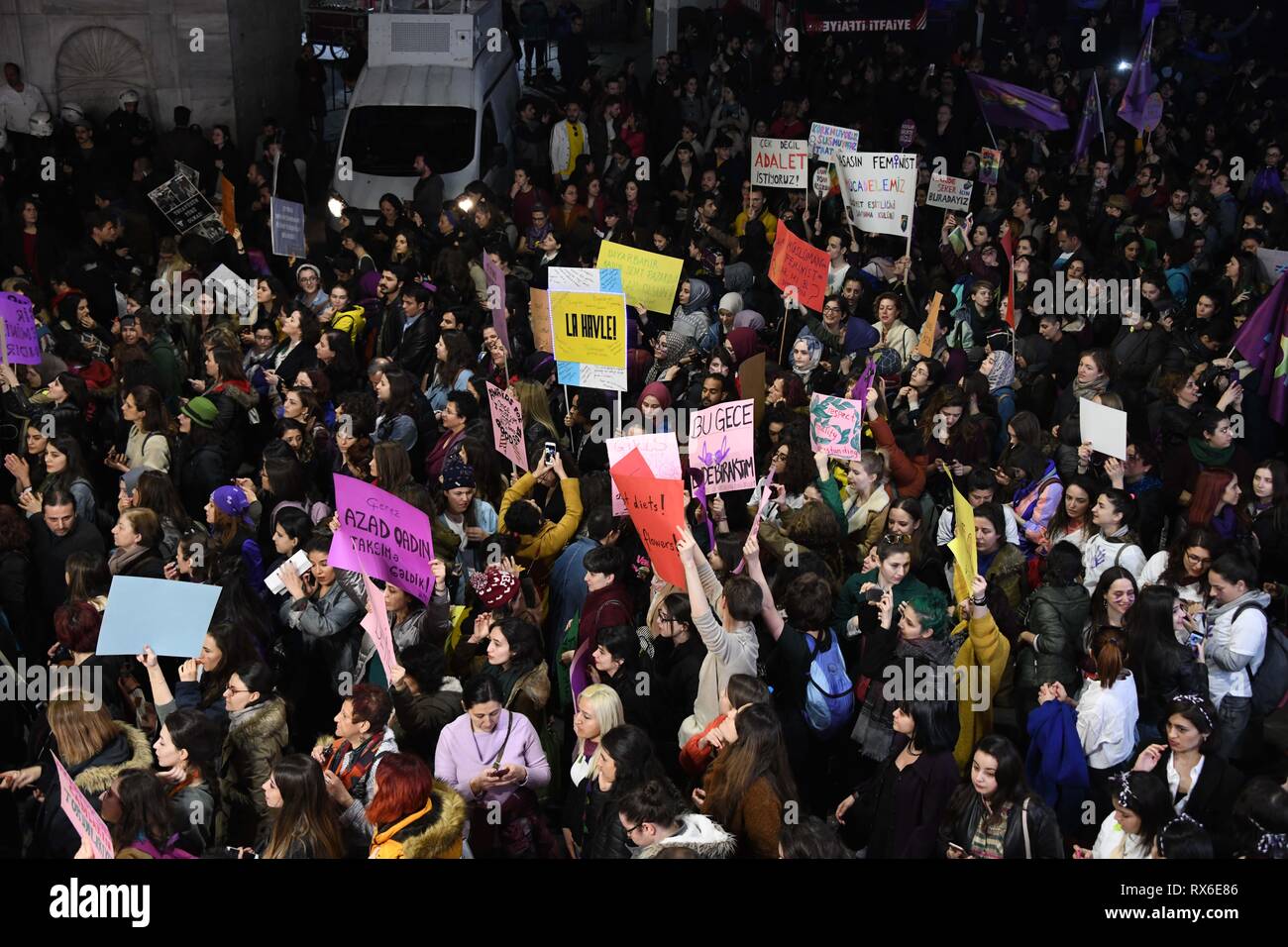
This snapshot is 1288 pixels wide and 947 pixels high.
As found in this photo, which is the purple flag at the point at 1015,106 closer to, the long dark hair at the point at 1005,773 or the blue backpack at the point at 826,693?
the blue backpack at the point at 826,693

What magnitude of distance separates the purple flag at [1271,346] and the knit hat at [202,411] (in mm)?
7260

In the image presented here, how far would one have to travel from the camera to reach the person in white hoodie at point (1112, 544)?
7875 millimetres

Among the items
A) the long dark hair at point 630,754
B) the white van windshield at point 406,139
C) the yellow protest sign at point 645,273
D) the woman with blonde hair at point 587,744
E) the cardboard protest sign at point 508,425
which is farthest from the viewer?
the white van windshield at point 406,139

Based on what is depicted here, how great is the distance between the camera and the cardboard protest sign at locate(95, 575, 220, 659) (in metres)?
6.31

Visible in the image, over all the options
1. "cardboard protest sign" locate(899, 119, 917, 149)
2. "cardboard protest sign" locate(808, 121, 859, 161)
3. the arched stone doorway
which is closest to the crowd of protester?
"cardboard protest sign" locate(808, 121, 859, 161)

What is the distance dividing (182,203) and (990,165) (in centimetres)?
822

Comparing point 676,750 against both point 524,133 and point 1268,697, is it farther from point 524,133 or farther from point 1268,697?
point 524,133

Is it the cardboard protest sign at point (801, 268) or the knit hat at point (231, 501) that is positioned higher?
the cardboard protest sign at point (801, 268)

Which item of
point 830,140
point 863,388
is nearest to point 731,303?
point 830,140

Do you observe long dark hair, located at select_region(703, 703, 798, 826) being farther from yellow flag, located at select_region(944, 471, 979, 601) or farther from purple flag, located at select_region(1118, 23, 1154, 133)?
purple flag, located at select_region(1118, 23, 1154, 133)

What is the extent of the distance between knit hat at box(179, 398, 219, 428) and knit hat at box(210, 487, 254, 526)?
1.43 meters

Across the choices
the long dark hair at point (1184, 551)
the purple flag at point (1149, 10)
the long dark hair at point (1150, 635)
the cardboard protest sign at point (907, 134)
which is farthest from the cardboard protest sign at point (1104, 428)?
the purple flag at point (1149, 10)

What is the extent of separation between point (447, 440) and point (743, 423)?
2.08 meters

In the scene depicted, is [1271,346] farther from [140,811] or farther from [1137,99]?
[140,811]
